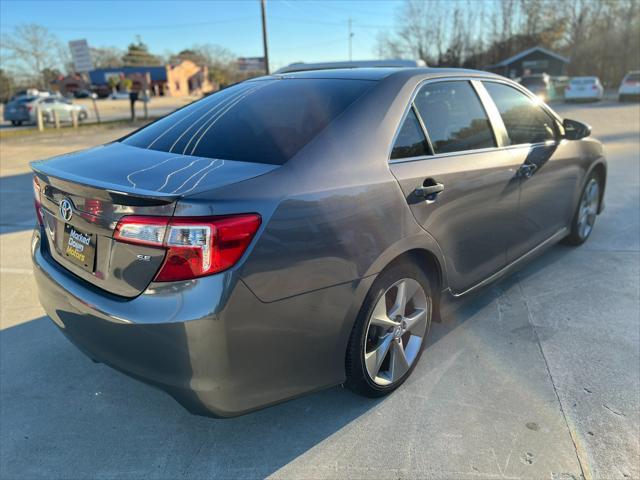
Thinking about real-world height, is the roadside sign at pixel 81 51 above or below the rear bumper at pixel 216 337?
above

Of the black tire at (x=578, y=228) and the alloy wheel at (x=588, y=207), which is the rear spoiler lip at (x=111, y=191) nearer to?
the black tire at (x=578, y=228)

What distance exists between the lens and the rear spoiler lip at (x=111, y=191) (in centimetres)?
179

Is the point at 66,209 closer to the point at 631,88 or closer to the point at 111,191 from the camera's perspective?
the point at 111,191

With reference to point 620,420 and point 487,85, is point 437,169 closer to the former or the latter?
point 487,85

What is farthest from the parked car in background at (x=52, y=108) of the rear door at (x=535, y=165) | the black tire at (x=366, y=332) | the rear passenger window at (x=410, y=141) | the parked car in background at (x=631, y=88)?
the parked car in background at (x=631, y=88)

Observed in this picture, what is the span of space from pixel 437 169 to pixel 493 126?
0.87 meters

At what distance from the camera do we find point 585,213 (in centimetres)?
472

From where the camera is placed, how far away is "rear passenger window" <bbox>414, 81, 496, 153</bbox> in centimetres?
276

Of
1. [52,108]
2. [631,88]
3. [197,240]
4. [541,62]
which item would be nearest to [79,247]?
[197,240]

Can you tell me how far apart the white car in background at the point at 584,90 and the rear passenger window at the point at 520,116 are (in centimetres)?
2733

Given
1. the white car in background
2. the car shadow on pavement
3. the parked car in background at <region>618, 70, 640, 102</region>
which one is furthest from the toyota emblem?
the parked car in background at <region>618, 70, 640, 102</region>

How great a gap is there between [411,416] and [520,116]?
7.64 ft

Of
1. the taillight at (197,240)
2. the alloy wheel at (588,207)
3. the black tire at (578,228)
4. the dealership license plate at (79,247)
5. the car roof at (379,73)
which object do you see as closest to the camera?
the taillight at (197,240)

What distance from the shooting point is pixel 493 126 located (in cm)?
322
